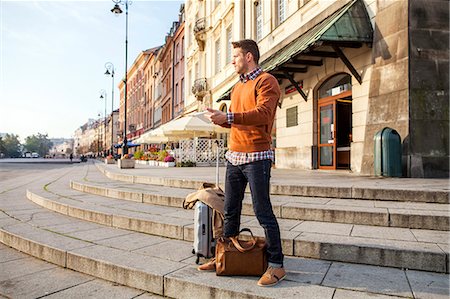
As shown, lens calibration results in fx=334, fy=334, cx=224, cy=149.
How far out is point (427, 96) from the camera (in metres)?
8.24

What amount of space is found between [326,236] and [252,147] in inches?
62.6

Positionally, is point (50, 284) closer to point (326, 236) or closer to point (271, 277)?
point (271, 277)

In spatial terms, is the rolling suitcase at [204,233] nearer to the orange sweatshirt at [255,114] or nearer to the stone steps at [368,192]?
the orange sweatshirt at [255,114]

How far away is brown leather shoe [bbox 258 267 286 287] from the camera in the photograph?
2.98 metres

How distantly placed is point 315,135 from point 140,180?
21.2 ft

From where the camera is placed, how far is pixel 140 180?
941 cm

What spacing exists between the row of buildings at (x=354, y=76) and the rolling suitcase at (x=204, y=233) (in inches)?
256

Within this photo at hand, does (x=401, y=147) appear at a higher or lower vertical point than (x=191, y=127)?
lower

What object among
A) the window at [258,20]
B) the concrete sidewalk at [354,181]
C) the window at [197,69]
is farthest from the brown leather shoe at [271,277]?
the window at [197,69]

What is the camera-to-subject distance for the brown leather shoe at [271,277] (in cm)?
298

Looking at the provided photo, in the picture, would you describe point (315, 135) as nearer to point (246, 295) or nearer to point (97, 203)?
point (97, 203)

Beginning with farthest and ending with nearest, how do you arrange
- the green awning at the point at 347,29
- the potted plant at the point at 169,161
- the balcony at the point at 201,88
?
the balcony at the point at 201,88 → the potted plant at the point at 169,161 → the green awning at the point at 347,29

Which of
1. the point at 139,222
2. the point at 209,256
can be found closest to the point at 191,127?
the point at 139,222

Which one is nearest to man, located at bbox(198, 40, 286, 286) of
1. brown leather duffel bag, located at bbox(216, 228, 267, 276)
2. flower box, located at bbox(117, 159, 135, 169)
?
brown leather duffel bag, located at bbox(216, 228, 267, 276)
